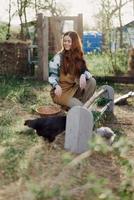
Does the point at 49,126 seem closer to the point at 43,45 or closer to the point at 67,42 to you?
the point at 67,42

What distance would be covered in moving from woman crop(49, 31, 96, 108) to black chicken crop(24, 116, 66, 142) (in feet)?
3.13

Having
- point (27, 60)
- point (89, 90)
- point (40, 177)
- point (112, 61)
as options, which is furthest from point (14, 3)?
point (40, 177)

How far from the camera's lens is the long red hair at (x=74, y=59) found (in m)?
6.37

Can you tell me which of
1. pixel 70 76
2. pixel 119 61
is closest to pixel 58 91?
pixel 70 76

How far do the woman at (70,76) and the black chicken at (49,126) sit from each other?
95 centimetres

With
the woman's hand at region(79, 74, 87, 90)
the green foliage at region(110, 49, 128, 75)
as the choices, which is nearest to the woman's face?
the woman's hand at region(79, 74, 87, 90)

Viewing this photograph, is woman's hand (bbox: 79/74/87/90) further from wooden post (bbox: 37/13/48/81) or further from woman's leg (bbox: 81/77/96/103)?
wooden post (bbox: 37/13/48/81)

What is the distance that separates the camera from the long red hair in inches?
251

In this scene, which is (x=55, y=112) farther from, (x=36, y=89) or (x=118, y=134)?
(x=36, y=89)

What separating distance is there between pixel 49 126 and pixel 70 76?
1437mm

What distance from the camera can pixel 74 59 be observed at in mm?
6434

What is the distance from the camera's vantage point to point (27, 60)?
12125 millimetres

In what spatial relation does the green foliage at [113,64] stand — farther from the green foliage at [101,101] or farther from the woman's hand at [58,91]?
the woman's hand at [58,91]

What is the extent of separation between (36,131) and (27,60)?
22.4 feet
